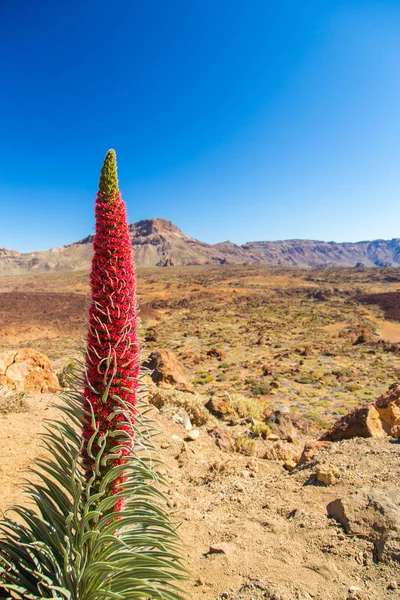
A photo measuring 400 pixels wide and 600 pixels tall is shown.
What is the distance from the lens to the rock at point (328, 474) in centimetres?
431

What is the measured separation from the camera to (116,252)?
6.56ft

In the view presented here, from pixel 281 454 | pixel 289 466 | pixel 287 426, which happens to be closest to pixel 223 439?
pixel 281 454

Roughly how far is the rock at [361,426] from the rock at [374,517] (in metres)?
2.21

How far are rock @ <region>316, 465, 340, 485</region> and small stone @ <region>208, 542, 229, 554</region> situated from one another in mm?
1599

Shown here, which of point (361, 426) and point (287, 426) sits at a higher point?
point (361, 426)

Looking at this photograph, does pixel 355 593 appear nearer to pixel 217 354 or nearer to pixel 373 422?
pixel 373 422

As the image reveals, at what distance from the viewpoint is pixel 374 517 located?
3.21 meters

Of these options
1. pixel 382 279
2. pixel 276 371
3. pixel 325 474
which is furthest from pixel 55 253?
pixel 325 474

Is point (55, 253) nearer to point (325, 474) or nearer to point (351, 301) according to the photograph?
point (351, 301)

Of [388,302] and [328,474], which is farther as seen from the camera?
[388,302]

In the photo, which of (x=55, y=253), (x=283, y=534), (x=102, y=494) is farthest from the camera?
(x=55, y=253)

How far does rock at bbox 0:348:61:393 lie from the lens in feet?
26.7

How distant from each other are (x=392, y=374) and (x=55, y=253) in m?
180

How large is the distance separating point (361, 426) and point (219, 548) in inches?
138
